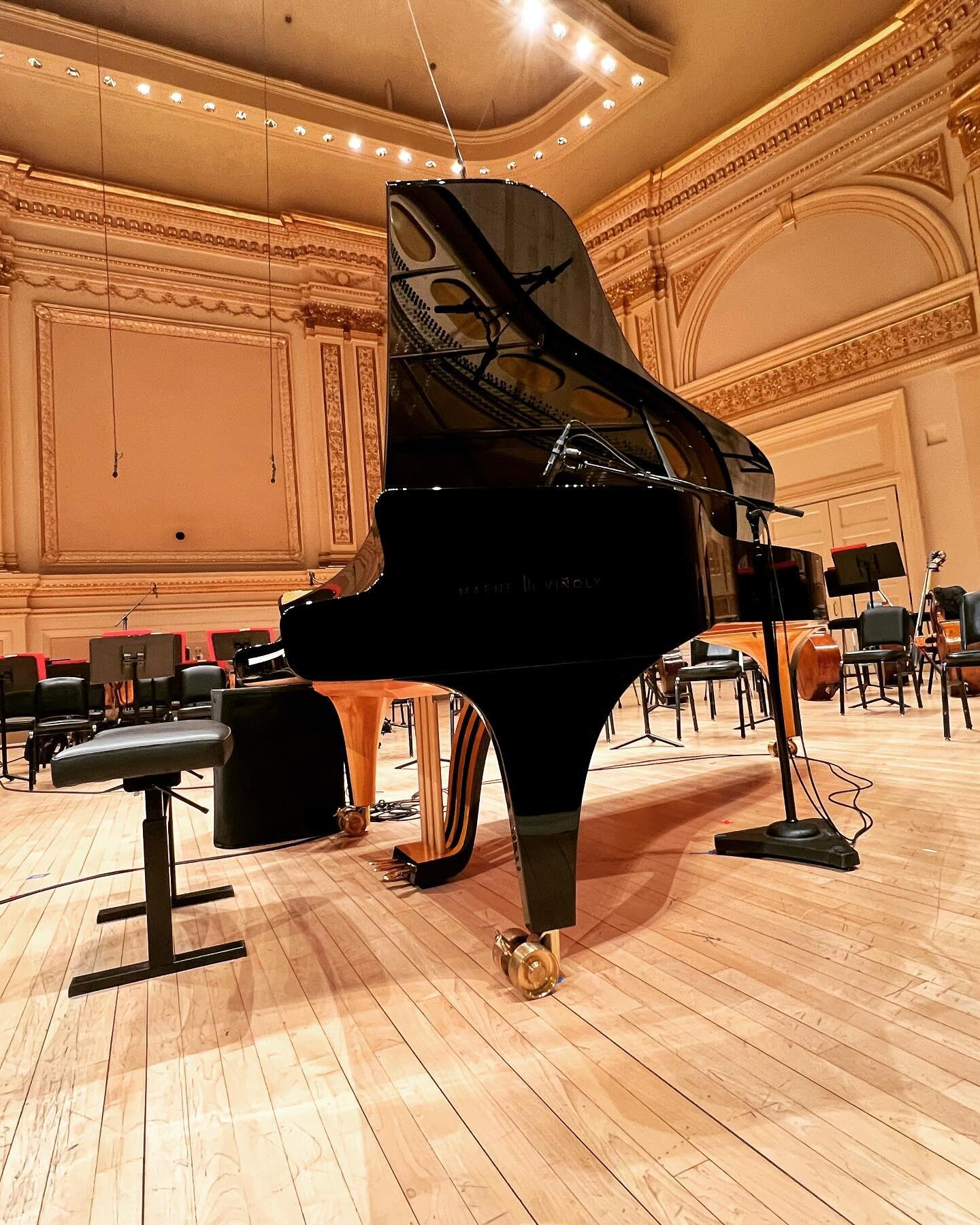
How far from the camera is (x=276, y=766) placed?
8.89ft

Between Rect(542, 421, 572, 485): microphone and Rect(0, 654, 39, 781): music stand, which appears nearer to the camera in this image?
Rect(542, 421, 572, 485): microphone

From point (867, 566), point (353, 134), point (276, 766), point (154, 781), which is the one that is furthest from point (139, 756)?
point (353, 134)

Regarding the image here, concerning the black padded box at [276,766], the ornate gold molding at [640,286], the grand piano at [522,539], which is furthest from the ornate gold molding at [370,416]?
the grand piano at [522,539]

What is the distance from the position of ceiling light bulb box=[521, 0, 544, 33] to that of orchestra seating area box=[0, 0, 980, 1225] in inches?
1.6

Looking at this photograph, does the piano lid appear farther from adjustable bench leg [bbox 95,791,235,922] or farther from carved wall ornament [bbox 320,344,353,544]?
carved wall ornament [bbox 320,344,353,544]

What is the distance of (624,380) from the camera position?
2.07 meters

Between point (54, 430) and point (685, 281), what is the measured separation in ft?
23.6

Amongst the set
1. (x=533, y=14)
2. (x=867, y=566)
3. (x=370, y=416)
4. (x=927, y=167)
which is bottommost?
(x=867, y=566)

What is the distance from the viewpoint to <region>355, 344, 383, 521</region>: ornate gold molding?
9133 millimetres

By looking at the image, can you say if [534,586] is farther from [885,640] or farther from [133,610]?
[133,610]

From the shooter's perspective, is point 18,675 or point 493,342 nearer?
point 493,342

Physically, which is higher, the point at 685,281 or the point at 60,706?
the point at 685,281

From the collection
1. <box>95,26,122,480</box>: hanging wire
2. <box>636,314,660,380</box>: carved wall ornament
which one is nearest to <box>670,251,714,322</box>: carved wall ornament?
<box>636,314,660,380</box>: carved wall ornament

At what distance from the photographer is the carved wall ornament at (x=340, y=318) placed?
8.94 metres
